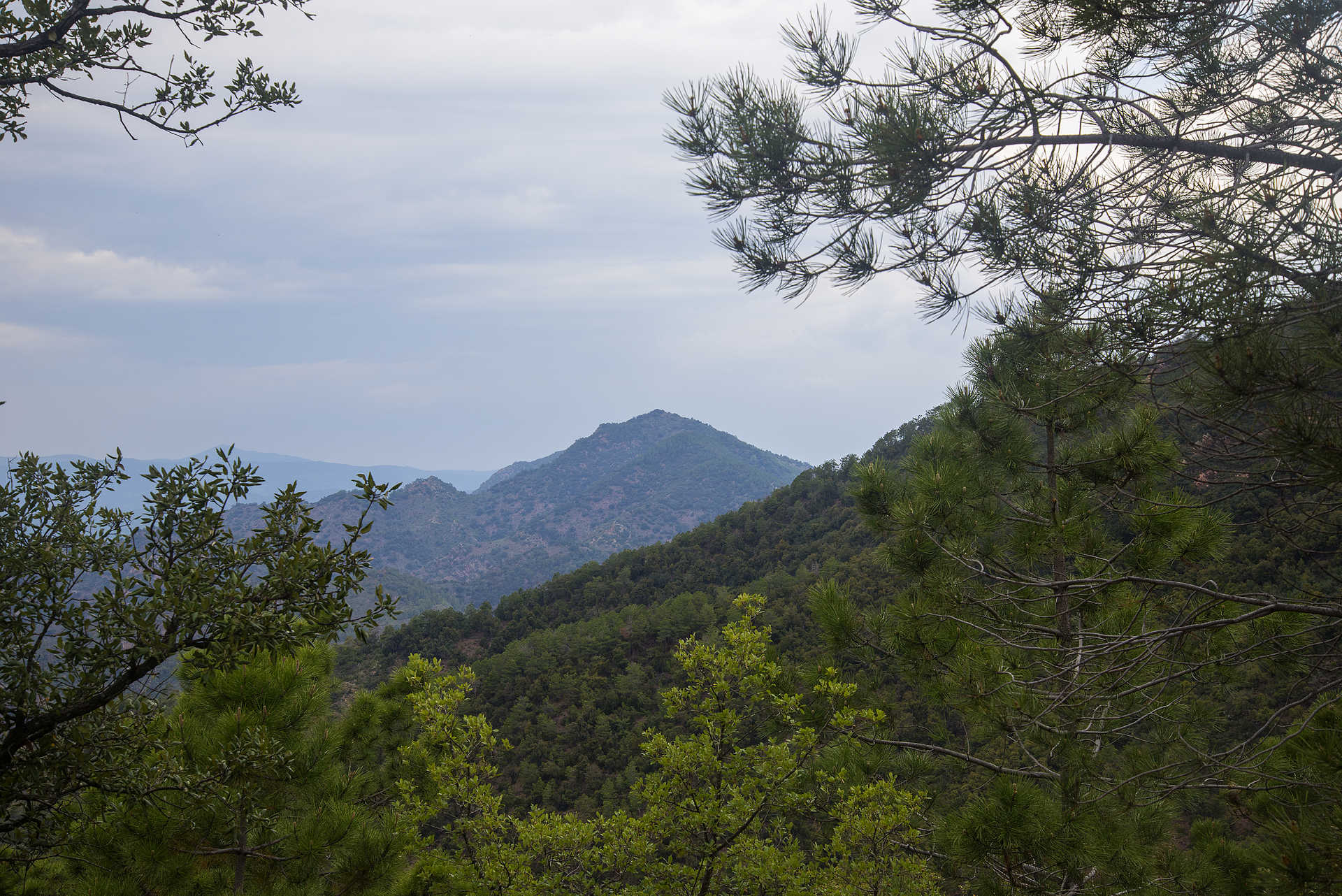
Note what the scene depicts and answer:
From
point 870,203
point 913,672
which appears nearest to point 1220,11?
point 870,203


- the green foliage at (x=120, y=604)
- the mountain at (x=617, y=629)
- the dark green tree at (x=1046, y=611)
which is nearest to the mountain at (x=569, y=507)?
the mountain at (x=617, y=629)

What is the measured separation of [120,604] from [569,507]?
126 m

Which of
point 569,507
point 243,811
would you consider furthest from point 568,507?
point 243,811

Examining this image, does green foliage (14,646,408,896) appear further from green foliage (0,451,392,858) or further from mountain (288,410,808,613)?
mountain (288,410,808,613)

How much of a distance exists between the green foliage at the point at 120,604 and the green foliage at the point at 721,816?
7.07ft

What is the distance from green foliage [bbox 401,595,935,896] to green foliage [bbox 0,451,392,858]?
2154 millimetres

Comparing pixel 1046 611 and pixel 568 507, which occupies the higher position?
pixel 568 507

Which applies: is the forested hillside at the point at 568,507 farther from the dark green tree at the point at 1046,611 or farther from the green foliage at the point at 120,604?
the green foliage at the point at 120,604

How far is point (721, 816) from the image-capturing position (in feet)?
12.3

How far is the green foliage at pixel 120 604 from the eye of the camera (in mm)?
2254

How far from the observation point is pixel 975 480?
200 inches

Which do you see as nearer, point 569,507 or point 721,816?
point 721,816

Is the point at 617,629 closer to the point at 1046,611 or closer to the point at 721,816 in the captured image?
the point at 1046,611

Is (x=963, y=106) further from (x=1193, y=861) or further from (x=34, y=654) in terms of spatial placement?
(x=1193, y=861)
